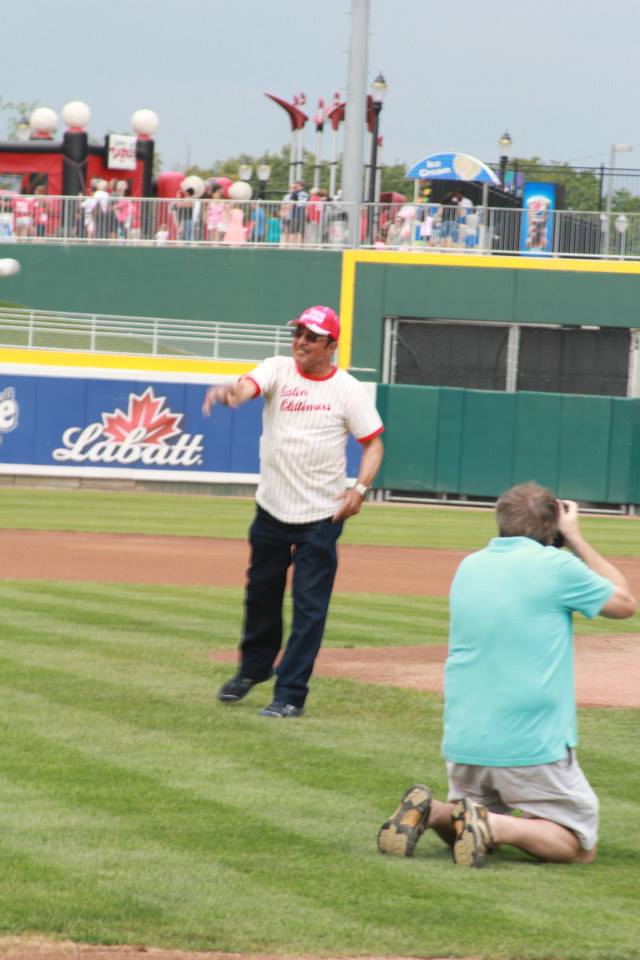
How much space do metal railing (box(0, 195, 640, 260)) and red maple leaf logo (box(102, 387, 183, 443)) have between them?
7329 mm

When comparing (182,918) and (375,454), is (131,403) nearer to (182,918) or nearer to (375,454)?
(375,454)

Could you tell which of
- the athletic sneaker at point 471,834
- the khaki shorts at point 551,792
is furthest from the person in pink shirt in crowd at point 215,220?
the athletic sneaker at point 471,834

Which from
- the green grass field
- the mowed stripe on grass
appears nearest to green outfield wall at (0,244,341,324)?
the green grass field

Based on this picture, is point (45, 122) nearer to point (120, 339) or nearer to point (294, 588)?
point (120, 339)

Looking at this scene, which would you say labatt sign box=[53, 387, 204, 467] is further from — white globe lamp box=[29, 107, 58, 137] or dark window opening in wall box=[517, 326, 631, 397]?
white globe lamp box=[29, 107, 58, 137]

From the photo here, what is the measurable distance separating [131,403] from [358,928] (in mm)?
24252

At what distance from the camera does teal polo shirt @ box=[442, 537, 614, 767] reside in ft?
16.5

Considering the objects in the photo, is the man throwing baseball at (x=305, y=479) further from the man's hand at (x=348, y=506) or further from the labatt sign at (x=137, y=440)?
the labatt sign at (x=137, y=440)

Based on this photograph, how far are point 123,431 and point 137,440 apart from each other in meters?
0.31

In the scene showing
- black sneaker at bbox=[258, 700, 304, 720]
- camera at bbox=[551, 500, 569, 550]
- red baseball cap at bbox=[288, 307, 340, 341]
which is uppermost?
red baseball cap at bbox=[288, 307, 340, 341]

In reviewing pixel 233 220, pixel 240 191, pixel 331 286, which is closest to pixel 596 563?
pixel 331 286

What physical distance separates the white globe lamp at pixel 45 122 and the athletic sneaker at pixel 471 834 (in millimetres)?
40529

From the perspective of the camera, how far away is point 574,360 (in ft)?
106

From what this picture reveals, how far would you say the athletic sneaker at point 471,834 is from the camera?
497 centimetres
